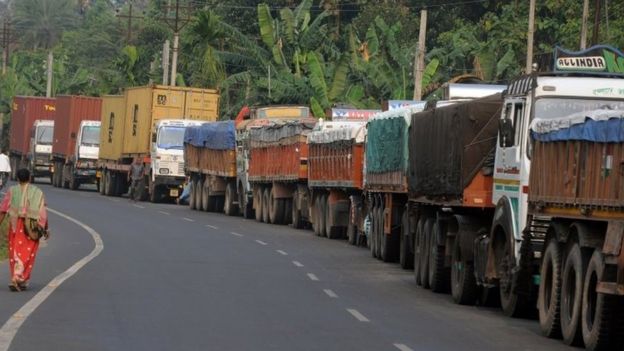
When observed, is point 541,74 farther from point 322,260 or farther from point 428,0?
point 428,0

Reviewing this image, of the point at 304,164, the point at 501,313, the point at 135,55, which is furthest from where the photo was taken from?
the point at 135,55

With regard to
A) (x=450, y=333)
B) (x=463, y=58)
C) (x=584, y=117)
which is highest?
(x=463, y=58)

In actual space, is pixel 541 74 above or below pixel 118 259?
above

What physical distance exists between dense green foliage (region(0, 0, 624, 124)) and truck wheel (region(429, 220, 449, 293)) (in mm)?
19730

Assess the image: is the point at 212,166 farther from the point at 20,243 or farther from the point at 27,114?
the point at 20,243

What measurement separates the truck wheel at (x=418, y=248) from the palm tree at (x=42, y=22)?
13399 cm

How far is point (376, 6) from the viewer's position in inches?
2852

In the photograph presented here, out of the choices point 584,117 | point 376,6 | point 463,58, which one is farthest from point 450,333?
point 376,6

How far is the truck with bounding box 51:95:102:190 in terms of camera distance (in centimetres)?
6794

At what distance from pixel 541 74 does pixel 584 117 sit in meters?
3.14

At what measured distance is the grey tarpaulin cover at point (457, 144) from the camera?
68.0 ft

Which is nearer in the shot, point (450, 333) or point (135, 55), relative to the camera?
point (450, 333)

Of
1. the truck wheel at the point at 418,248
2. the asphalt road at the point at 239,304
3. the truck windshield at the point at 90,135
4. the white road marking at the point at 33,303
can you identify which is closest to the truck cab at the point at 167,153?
the truck windshield at the point at 90,135

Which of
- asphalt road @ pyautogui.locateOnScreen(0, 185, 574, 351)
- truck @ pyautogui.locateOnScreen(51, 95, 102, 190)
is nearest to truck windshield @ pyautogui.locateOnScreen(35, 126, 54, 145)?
truck @ pyautogui.locateOnScreen(51, 95, 102, 190)
